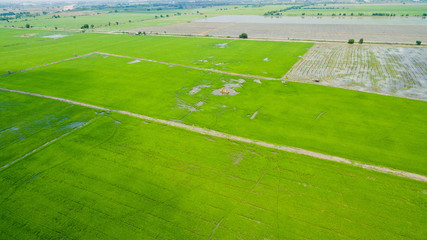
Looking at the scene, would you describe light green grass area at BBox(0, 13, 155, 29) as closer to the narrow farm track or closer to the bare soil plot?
the bare soil plot

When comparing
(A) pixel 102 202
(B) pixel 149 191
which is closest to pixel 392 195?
(B) pixel 149 191

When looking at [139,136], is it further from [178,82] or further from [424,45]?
[424,45]

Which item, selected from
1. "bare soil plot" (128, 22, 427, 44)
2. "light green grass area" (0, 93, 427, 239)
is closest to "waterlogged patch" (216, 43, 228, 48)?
"bare soil plot" (128, 22, 427, 44)

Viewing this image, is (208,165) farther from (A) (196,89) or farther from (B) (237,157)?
(A) (196,89)

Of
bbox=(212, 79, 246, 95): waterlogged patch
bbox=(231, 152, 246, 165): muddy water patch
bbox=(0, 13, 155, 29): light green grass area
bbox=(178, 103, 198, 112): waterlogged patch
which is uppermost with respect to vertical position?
bbox=(0, 13, 155, 29): light green grass area

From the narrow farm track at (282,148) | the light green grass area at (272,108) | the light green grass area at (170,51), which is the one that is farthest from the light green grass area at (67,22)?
the narrow farm track at (282,148)

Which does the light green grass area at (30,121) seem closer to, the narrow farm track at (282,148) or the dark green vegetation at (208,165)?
the dark green vegetation at (208,165)

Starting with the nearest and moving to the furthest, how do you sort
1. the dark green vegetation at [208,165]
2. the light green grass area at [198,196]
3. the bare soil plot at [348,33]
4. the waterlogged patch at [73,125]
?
the light green grass area at [198,196], the dark green vegetation at [208,165], the waterlogged patch at [73,125], the bare soil plot at [348,33]
